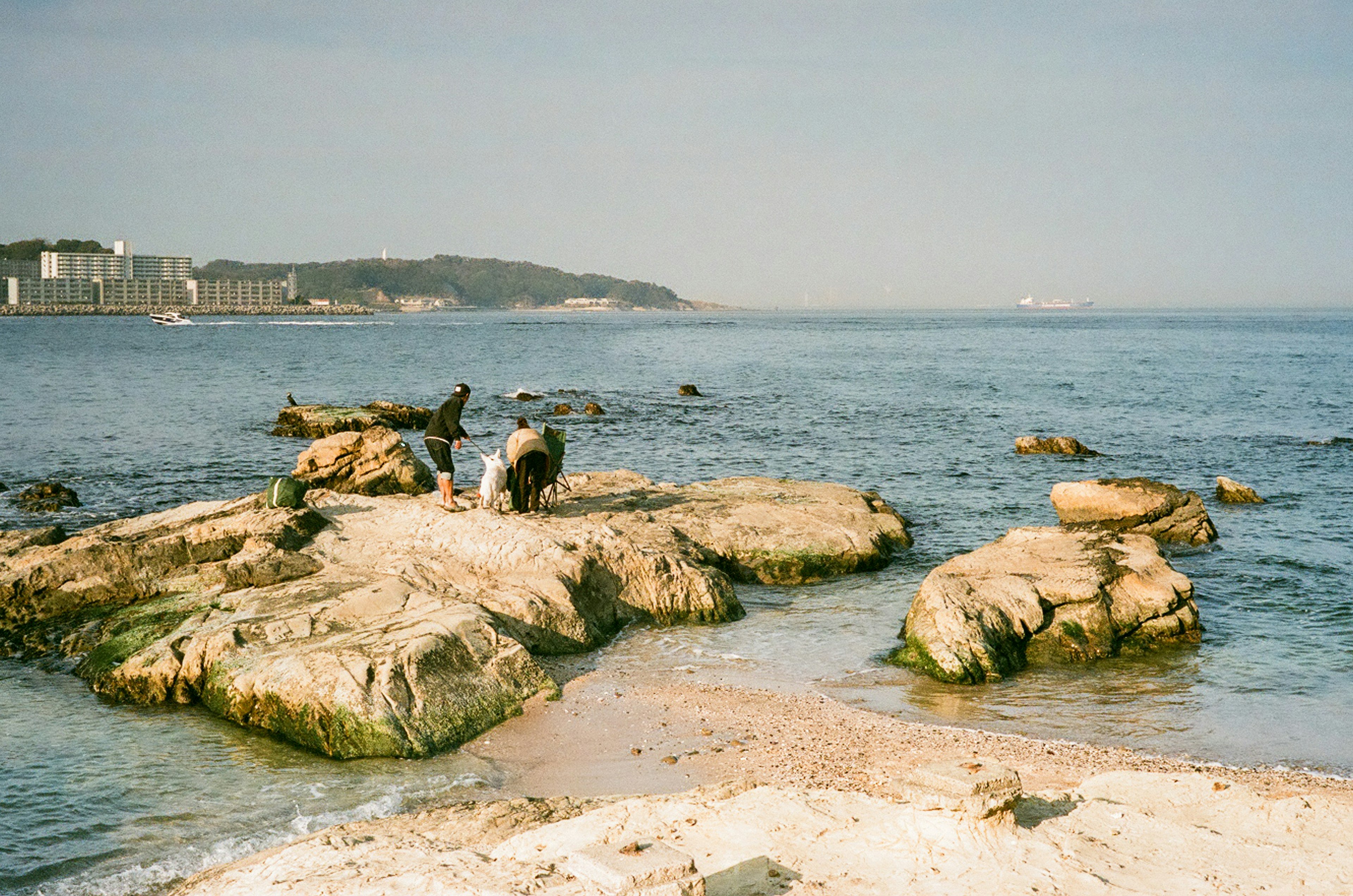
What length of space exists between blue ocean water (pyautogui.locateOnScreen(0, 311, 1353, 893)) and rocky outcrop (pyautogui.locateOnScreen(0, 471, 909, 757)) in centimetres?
42

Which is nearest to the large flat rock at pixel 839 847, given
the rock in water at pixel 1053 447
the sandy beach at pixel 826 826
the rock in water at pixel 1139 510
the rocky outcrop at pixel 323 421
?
the sandy beach at pixel 826 826

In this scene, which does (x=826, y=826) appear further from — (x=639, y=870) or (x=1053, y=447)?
(x=1053, y=447)

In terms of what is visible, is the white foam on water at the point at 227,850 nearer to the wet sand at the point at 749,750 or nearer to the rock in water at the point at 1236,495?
→ the wet sand at the point at 749,750

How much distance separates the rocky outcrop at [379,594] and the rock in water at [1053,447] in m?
15.2

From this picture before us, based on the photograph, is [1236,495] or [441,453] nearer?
[441,453]

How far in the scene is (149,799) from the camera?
9.20 meters

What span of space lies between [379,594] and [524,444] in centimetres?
385

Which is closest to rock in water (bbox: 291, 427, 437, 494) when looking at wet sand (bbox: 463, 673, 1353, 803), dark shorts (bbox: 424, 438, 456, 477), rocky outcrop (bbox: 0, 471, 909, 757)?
rocky outcrop (bbox: 0, 471, 909, 757)

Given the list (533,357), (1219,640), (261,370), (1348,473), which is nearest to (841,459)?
(1348,473)

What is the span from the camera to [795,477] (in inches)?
1073

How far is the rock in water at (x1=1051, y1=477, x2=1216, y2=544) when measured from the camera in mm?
20203

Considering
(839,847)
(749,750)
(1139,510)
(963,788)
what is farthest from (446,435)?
(1139,510)

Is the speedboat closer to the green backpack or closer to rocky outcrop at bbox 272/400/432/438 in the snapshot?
rocky outcrop at bbox 272/400/432/438

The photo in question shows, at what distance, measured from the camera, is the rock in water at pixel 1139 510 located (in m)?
20.2
